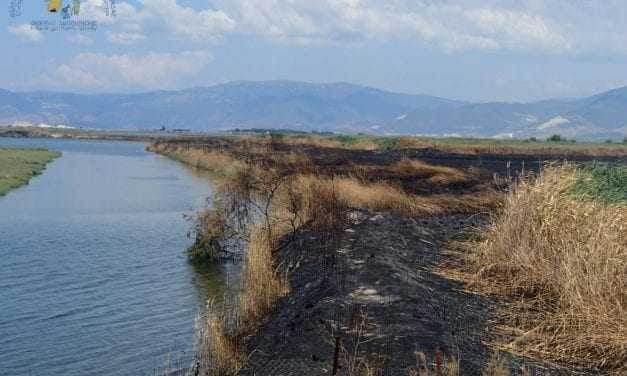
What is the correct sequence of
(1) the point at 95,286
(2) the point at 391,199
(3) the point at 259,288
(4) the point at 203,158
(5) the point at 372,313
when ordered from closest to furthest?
(5) the point at 372,313
(3) the point at 259,288
(1) the point at 95,286
(2) the point at 391,199
(4) the point at 203,158

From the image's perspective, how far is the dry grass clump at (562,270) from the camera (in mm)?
10898

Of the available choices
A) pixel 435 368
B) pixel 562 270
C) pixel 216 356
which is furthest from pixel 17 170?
pixel 435 368

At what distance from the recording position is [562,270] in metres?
12.7

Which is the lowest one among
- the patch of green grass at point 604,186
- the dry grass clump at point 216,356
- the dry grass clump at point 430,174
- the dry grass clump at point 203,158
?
the dry grass clump at point 203,158

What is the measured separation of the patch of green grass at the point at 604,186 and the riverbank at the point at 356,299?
5.74ft

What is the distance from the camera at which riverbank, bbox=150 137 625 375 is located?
34.1 ft

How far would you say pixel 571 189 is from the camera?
15.9 meters

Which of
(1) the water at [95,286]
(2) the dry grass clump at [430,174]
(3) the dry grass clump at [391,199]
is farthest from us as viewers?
(2) the dry grass clump at [430,174]

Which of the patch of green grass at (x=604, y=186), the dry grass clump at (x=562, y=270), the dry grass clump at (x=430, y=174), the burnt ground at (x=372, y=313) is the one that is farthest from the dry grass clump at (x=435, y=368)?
the dry grass clump at (x=430, y=174)

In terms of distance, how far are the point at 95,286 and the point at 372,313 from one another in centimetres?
956

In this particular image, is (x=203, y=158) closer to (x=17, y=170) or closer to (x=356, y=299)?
(x=17, y=170)

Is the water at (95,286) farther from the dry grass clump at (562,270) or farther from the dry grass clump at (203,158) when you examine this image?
the dry grass clump at (203,158)

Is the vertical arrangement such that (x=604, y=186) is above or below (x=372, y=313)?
above

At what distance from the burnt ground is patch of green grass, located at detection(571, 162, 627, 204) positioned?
3.30 metres
